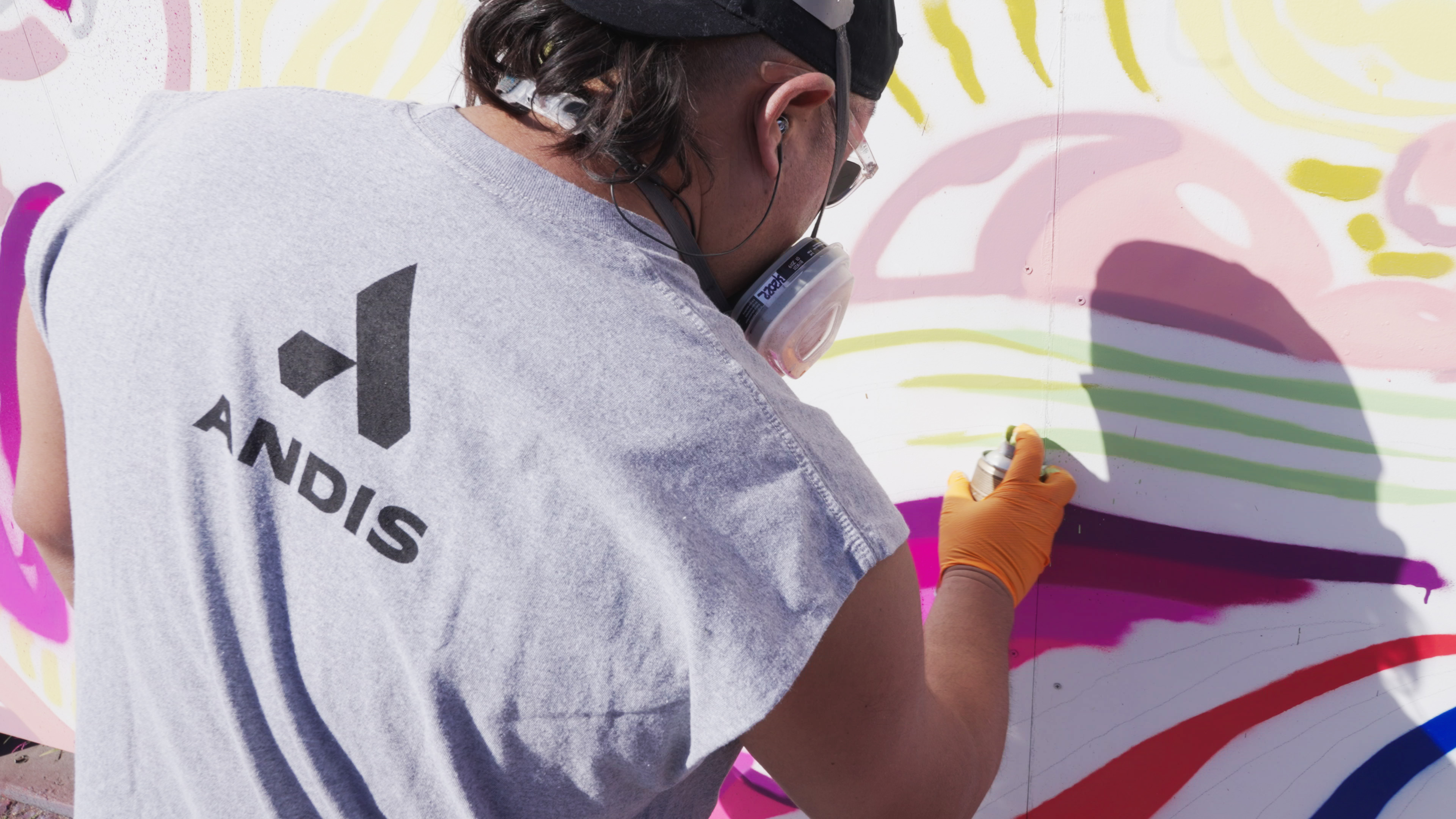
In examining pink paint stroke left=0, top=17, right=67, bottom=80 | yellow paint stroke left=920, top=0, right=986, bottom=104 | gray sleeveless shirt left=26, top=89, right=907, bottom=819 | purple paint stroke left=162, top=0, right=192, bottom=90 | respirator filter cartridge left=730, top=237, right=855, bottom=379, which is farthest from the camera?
pink paint stroke left=0, top=17, right=67, bottom=80

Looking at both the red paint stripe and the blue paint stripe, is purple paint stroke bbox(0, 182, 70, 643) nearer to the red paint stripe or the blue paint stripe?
the red paint stripe

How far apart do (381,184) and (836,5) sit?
499 millimetres

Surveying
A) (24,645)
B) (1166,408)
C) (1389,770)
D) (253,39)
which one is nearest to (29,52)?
(253,39)

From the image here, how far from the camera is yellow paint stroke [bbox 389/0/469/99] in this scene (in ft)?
6.00

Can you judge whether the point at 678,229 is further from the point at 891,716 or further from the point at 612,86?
the point at 891,716

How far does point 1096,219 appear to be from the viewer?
4.91ft

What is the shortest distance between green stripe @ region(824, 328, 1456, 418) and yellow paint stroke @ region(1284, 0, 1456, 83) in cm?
45

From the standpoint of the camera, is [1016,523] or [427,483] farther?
[1016,523]

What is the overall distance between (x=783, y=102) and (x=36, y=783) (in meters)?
4.17

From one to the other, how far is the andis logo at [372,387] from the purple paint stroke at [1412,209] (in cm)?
135

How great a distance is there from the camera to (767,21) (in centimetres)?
91

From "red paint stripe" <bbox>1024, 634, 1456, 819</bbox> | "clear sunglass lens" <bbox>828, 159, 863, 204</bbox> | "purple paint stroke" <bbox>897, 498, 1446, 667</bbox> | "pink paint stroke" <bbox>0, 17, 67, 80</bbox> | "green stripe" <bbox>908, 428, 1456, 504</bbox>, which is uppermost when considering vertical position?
"pink paint stroke" <bbox>0, 17, 67, 80</bbox>

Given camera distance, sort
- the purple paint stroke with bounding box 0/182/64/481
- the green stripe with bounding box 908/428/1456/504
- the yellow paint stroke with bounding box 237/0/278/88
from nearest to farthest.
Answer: the green stripe with bounding box 908/428/1456/504, the yellow paint stroke with bounding box 237/0/278/88, the purple paint stroke with bounding box 0/182/64/481

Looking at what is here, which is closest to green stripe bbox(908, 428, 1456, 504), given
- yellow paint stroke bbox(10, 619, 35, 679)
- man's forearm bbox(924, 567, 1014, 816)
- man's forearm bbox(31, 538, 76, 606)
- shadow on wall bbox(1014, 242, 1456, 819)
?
shadow on wall bbox(1014, 242, 1456, 819)
